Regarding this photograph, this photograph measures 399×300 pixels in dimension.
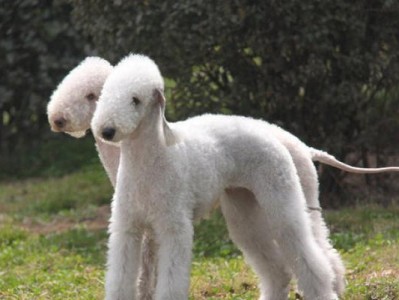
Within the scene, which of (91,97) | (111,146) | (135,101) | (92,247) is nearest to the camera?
(135,101)

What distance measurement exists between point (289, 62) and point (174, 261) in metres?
4.40

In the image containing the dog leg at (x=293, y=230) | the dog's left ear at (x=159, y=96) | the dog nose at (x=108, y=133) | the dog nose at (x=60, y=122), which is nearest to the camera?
the dog nose at (x=108, y=133)

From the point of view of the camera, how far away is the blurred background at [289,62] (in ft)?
30.4

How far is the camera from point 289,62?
968 cm

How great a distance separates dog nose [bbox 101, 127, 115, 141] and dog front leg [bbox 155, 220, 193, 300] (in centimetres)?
60

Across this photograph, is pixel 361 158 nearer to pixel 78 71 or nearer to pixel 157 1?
pixel 157 1

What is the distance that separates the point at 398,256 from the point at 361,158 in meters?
2.79

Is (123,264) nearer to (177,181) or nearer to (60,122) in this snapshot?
(177,181)

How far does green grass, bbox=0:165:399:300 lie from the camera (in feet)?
23.7

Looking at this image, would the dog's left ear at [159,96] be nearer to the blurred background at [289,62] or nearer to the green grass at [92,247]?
the green grass at [92,247]

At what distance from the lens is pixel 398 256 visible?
7602mm

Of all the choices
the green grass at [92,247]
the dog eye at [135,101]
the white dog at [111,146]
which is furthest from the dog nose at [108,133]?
the green grass at [92,247]

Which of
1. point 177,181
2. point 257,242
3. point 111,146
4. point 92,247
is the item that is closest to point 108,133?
point 177,181

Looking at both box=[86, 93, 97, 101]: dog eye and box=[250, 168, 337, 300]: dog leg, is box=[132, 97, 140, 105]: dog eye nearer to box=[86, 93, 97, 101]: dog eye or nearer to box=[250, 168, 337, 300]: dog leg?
box=[86, 93, 97, 101]: dog eye
